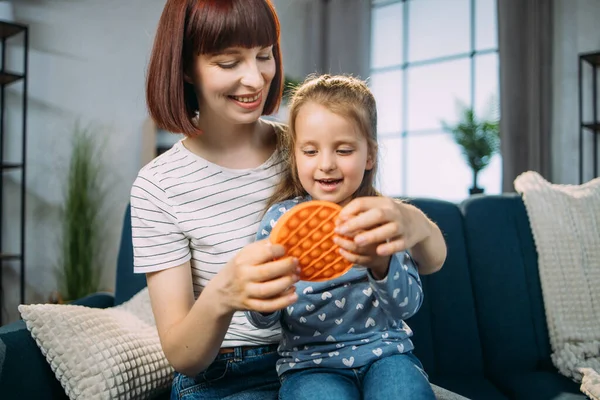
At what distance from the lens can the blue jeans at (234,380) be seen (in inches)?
44.0

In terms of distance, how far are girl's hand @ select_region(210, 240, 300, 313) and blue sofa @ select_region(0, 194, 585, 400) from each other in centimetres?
101

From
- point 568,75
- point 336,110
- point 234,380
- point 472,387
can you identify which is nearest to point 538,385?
point 472,387

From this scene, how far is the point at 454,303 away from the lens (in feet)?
5.75

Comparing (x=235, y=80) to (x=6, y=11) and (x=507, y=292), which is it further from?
(x=6, y=11)

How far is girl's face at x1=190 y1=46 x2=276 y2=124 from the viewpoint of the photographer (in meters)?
1.06

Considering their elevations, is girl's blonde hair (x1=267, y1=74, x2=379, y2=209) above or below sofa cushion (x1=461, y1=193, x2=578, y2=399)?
above

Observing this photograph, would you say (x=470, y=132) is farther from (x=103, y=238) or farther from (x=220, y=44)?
(x=220, y=44)

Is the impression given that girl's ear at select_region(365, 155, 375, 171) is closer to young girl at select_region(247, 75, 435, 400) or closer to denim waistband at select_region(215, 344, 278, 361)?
young girl at select_region(247, 75, 435, 400)

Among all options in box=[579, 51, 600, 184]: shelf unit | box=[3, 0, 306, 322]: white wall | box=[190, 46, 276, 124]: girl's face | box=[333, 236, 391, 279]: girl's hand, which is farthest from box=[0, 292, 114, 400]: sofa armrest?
box=[579, 51, 600, 184]: shelf unit

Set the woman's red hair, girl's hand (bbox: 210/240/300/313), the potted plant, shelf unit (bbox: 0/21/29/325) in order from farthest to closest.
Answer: the potted plant → shelf unit (bbox: 0/21/29/325) → the woman's red hair → girl's hand (bbox: 210/240/300/313)

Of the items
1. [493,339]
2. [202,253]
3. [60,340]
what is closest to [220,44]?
[202,253]

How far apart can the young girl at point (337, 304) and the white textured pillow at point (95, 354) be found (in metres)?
0.35

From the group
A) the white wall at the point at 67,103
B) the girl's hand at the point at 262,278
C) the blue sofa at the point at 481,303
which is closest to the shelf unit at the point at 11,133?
the white wall at the point at 67,103

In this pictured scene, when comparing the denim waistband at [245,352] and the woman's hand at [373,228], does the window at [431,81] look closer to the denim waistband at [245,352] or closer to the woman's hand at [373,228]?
the denim waistband at [245,352]
